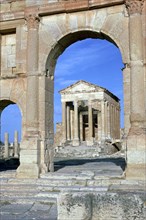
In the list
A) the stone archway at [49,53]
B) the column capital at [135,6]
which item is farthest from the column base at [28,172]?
the column capital at [135,6]

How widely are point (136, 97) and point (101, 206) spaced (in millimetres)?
6852

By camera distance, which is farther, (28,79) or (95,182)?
(28,79)

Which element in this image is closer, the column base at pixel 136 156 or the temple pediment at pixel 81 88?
the column base at pixel 136 156

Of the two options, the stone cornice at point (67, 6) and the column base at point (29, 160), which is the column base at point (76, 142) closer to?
the column base at point (29, 160)

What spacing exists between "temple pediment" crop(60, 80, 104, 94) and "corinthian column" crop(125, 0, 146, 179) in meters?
31.5

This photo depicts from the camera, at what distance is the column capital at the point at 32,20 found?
39.7ft

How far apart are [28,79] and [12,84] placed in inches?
31.8

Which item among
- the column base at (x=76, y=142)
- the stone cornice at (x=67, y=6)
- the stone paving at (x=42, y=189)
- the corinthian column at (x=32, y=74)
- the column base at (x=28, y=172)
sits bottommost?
the column base at (x=76, y=142)

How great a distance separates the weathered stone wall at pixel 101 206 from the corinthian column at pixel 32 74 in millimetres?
7525

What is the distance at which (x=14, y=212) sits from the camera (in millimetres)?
7891

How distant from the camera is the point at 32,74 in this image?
12.0 metres

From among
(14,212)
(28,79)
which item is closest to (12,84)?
(28,79)

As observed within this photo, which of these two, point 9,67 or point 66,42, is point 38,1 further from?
point 9,67

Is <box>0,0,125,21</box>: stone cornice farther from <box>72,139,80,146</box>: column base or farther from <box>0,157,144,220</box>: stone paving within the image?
<box>72,139,80,146</box>: column base
